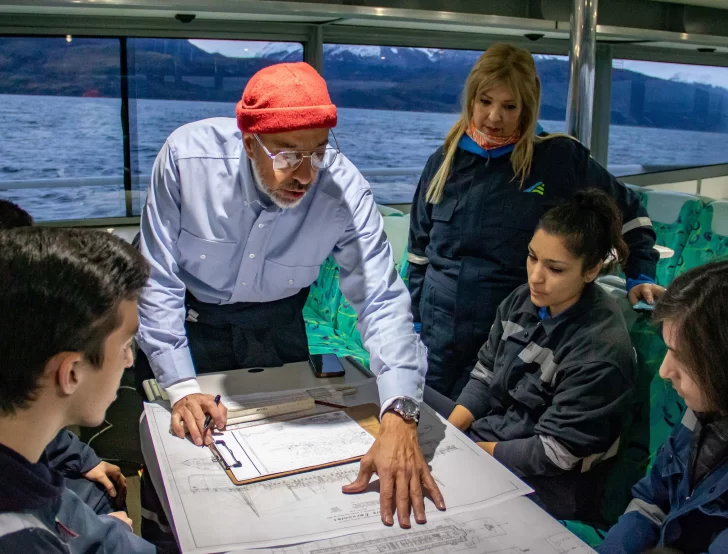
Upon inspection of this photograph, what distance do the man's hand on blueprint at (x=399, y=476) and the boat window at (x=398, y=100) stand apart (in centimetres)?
156

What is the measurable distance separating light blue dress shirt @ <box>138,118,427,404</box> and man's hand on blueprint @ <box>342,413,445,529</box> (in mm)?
→ 266

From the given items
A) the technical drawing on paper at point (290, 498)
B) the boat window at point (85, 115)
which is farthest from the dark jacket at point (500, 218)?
the boat window at point (85, 115)

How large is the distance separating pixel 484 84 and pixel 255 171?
3.02 feet

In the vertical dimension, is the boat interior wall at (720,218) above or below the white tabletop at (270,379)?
above

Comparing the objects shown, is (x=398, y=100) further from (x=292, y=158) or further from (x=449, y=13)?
(x=292, y=158)

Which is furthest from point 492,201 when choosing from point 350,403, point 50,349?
point 50,349

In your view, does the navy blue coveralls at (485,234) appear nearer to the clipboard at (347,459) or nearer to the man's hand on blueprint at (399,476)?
the clipboard at (347,459)

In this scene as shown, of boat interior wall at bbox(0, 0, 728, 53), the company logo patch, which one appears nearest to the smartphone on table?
the company logo patch

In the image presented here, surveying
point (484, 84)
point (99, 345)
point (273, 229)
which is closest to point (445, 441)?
point (273, 229)

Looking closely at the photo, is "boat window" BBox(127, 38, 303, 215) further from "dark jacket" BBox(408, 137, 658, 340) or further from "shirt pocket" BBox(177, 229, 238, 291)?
"shirt pocket" BBox(177, 229, 238, 291)

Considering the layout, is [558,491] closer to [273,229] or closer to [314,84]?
[273,229]

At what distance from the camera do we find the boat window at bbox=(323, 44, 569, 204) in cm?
465

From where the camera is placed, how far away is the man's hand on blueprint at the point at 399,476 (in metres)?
1.29

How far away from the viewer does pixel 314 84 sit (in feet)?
5.61
